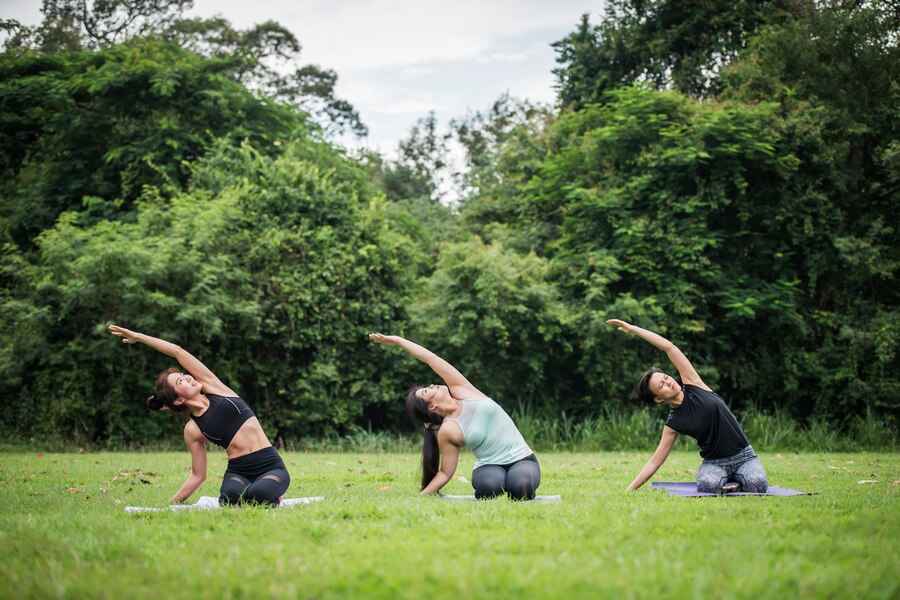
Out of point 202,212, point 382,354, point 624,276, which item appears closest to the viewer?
point 202,212

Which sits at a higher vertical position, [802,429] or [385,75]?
[385,75]

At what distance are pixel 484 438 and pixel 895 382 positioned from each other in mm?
12787

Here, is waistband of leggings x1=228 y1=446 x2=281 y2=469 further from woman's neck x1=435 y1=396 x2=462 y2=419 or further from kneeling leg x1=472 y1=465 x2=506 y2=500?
kneeling leg x1=472 y1=465 x2=506 y2=500

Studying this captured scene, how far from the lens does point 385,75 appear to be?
121 ft

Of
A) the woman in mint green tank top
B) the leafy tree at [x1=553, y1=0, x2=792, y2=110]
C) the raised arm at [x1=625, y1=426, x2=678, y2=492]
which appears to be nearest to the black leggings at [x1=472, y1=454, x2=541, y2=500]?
the woman in mint green tank top

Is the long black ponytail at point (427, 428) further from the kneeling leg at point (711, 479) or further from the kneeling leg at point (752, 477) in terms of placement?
the kneeling leg at point (752, 477)

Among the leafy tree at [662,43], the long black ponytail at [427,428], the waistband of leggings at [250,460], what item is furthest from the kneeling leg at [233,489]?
the leafy tree at [662,43]

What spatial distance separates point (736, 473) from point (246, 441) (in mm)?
4495

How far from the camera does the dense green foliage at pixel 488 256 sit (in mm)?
14461

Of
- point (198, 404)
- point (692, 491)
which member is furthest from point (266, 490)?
point (692, 491)

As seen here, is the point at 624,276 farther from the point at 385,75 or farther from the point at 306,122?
the point at 385,75

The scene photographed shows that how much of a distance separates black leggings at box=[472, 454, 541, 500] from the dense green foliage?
857 centimetres

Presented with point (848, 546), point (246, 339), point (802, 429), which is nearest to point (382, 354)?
point (246, 339)

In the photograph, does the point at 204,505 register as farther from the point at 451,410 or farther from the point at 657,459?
the point at 657,459
